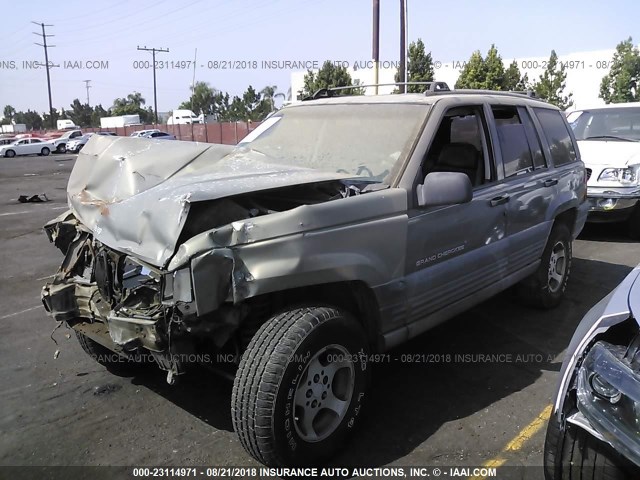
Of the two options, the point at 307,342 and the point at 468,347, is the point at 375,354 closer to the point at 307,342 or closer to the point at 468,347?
the point at 307,342

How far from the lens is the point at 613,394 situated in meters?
1.89

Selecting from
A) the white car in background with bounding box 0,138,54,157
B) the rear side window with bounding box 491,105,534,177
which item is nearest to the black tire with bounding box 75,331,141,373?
the rear side window with bounding box 491,105,534,177

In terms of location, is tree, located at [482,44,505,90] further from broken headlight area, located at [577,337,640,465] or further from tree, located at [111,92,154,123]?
tree, located at [111,92,154,123]

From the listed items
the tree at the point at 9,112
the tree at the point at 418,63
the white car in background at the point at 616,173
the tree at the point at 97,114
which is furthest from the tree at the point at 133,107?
the white car in background at the point at 616,173

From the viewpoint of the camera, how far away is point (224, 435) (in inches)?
123

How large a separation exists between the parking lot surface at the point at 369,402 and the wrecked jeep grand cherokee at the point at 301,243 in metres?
0.35

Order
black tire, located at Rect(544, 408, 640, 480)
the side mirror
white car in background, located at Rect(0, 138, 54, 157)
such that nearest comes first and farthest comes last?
black tire, located at Rect(544, 408, 640, 480) < the side mirror < white car in background, located at Rect(0, 138, 54, 157)

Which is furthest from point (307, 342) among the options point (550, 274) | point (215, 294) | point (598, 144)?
point (598, 144)

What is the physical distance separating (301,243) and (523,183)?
2485 millimetres

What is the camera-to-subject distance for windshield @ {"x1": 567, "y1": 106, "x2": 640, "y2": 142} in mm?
8656

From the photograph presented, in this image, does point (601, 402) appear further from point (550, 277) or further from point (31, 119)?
point (31, 119)

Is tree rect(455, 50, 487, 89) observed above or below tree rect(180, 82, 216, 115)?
below

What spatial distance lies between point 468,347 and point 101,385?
9.16 feet

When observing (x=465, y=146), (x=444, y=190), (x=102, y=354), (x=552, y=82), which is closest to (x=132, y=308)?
(x=102, y=354)
